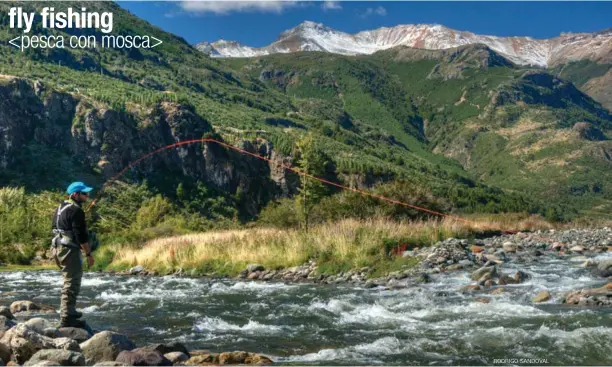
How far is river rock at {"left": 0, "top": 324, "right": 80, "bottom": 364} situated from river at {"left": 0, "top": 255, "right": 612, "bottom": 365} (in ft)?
6.39

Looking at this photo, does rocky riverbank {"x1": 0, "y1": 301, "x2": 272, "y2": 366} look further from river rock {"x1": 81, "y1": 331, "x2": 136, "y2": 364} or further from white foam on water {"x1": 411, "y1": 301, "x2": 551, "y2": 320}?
white foam on water {"x1": 411, "y1": 301, "x2": 551, "y2": 320}

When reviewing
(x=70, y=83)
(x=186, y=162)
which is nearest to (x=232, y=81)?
(x=70, y=83)

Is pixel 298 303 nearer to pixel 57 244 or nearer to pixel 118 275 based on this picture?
pixel 57 244

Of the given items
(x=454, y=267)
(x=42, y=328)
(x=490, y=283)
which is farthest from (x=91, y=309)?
(x=454, y=267)

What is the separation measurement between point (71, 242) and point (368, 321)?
528 cm

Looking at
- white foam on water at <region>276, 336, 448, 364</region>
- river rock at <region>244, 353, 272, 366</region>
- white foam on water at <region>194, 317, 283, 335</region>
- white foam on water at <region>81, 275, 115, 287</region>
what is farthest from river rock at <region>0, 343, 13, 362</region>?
white foam on water at <region>81, 275, 115, 287</region>

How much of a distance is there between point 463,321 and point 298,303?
4.21m

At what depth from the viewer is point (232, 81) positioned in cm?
19325

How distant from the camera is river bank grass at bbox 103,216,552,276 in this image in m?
17.4

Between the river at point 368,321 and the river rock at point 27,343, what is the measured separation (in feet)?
6.39

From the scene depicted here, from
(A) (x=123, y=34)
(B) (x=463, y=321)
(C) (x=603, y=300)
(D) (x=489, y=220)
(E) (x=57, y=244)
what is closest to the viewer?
(E) (x=57, y=244)

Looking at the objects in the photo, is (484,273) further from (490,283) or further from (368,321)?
(368,321)

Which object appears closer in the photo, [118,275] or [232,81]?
[118,275]

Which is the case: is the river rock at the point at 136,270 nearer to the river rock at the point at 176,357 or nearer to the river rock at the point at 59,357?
the river rock at the point at 176,357
